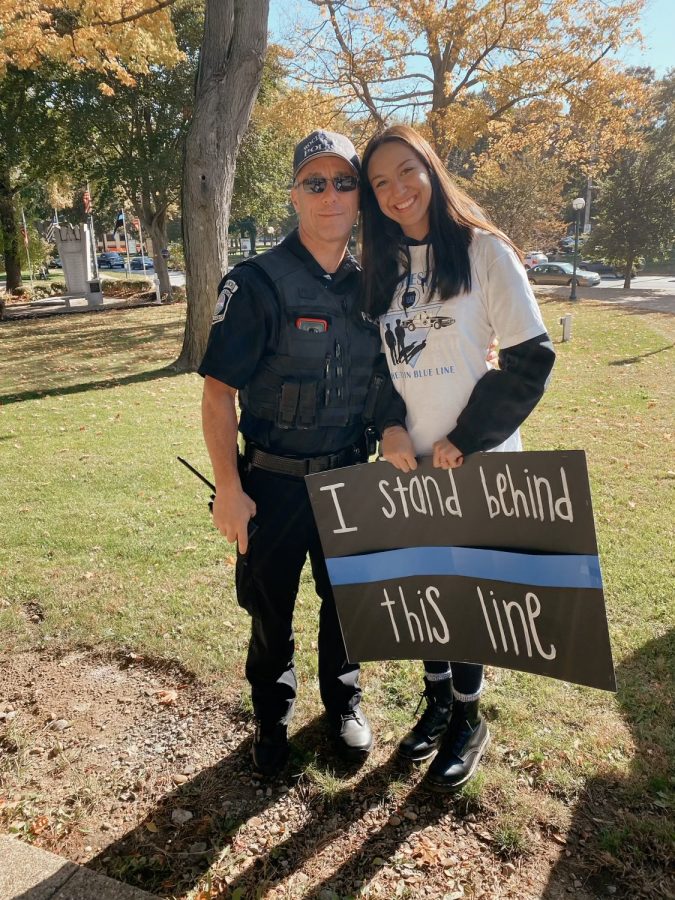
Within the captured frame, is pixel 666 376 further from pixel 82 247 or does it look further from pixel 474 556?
pixel 82 247

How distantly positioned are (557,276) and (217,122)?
25874 millimetres

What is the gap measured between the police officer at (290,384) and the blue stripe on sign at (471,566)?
0.73 ft

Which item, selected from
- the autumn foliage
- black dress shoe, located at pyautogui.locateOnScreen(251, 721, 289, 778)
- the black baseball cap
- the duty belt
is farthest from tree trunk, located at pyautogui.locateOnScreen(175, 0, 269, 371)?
black dress shoe, located at pyautogui.locateOnScreen(251, 721, 289, 778)

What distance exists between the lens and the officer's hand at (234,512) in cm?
216

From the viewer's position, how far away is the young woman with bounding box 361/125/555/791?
1939 mm

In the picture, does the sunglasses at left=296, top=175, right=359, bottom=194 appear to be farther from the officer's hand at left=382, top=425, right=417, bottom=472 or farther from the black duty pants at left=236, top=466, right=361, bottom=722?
the black duty pants at left=236, top=466, right=361, bottom=722

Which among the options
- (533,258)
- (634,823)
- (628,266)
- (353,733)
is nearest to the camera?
(634,823)

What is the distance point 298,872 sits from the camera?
206cm

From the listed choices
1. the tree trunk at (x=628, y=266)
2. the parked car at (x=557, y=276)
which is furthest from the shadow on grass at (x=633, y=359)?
the parked car at (x=557, y=276)

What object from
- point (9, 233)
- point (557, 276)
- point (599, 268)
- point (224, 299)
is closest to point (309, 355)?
point (224, 299)

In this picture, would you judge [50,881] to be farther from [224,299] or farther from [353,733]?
[224,299]

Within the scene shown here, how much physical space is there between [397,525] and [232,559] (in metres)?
2.38

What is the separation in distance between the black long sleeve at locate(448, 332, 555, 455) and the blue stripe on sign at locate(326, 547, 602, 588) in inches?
14.7

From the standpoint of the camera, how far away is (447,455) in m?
2.03
